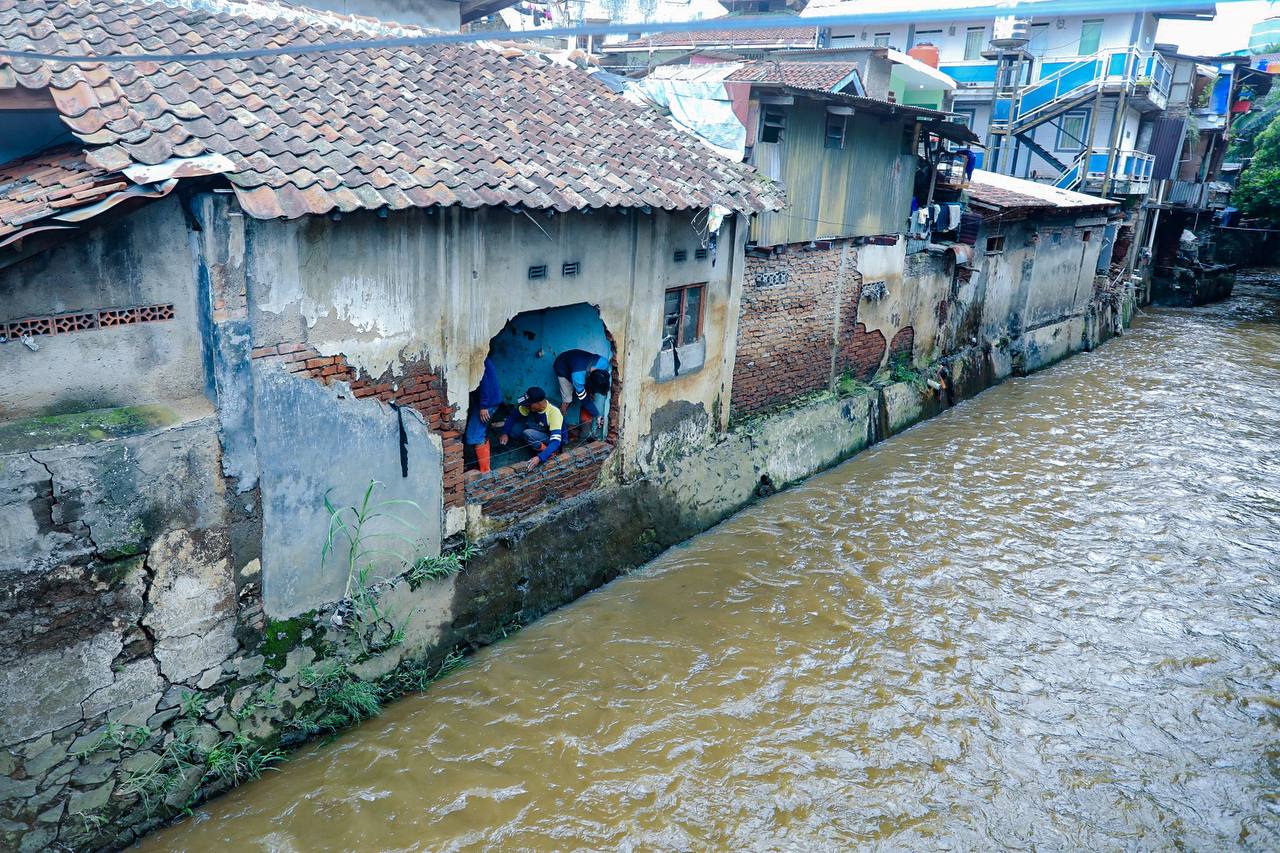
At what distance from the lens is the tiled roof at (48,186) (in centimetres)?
459

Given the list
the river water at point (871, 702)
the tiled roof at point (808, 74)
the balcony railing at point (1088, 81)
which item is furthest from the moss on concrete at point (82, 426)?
the balcony railing at point (1088, 81)

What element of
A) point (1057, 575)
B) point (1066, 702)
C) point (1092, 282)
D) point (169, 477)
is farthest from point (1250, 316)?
point (169, 477)

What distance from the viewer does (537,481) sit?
8.16m

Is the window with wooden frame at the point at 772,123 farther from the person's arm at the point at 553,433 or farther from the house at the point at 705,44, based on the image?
the house at the point at 705,44

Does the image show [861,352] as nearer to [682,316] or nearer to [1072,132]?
[682,316]

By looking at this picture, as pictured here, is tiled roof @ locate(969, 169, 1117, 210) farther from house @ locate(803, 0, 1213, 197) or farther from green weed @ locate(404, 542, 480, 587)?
green weed @ locate(404, 542, 480, 587)

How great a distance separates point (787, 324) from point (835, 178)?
216 centimetres

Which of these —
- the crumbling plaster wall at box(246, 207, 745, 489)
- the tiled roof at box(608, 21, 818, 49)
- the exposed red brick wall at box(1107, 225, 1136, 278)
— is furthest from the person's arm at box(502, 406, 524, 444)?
the exposed red brick wall at box(1107, 225, 1136, 278)

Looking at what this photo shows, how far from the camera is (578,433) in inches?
360

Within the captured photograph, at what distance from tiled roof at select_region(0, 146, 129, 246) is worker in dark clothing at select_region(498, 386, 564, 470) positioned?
13.7ft

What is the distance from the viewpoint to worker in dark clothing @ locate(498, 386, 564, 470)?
829 cm

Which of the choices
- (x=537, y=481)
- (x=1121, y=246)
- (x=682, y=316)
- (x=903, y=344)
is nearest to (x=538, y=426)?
(x=537, y=481)

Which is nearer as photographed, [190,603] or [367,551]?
[190,603]

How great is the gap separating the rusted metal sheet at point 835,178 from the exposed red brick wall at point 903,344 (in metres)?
1.62
